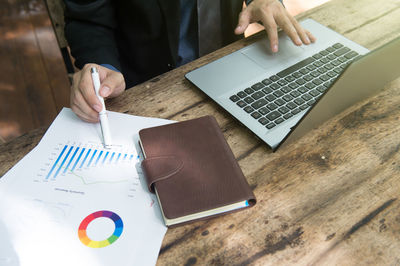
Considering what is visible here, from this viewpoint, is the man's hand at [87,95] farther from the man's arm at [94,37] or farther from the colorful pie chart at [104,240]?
the colorful pie chart at [104,240]

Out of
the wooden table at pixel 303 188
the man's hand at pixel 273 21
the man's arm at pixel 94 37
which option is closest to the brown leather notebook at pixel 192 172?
the wooden table at pixel 303 188

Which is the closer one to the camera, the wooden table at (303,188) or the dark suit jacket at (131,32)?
the wooden table at (303,188)

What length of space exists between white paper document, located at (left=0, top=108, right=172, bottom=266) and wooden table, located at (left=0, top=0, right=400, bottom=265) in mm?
41

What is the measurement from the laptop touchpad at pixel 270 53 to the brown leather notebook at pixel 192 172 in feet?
0.87

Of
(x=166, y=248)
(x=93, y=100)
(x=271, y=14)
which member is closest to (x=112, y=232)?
(x=166, y=248)

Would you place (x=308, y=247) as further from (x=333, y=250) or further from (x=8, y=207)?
(x=8, y=207)

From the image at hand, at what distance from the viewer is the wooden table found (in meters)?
0.55

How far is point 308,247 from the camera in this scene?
0.55 meters

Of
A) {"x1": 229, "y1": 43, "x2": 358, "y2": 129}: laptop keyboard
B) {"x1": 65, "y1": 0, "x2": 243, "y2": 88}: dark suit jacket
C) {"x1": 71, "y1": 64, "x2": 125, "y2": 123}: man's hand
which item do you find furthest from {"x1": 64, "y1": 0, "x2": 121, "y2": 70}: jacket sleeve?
{"x1": 229, "y1": 43, "x2": 358, "y2": 129}: laptop keyboard

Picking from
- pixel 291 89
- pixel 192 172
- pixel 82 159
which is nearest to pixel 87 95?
pixel 82 159

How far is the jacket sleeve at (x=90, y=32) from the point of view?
3.09 ft

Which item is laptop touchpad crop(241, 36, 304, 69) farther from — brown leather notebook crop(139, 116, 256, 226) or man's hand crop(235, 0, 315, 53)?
brown leather notebook crop(139, 116, 256, 226)

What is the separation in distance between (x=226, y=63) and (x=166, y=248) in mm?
485

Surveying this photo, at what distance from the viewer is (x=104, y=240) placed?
1.78ft
